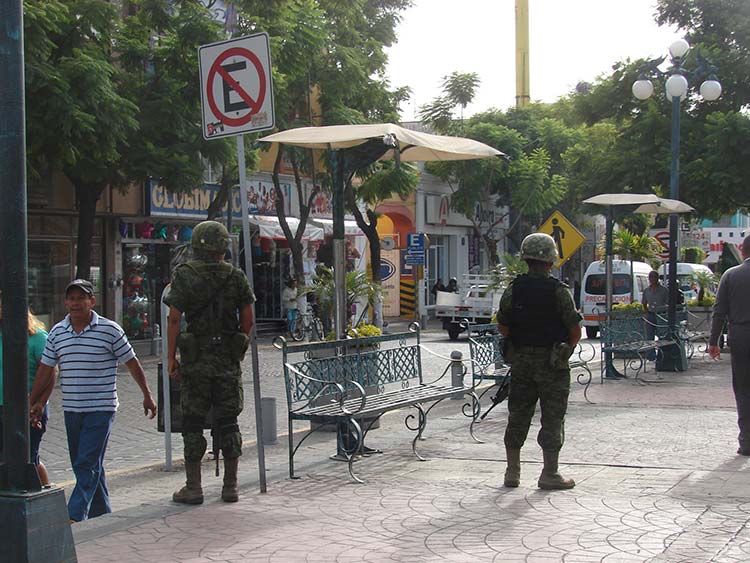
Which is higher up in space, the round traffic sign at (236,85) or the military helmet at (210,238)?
the round traffic sign at (236,85)

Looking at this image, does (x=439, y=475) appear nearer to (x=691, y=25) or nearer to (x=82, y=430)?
(x=82, y=430)

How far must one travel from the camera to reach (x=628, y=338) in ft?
53.9

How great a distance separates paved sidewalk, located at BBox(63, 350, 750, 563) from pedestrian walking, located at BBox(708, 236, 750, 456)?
0.31 meters

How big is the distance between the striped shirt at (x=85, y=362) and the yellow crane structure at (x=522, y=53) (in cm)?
5597

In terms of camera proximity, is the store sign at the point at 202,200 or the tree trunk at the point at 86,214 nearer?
the tree trunk at the point at 86,214

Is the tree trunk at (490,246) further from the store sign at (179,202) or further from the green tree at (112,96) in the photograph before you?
the green tree at (112,96)

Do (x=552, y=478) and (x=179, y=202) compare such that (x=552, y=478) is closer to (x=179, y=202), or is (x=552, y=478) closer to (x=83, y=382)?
(x=83, y=382)

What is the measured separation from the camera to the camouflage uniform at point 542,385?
297 inches

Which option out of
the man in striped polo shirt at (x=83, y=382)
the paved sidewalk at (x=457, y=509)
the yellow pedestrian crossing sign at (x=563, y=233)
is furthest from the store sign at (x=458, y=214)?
the man in striped polo shirt at (x=83, y=382)

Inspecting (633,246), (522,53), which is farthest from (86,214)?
(522,53)

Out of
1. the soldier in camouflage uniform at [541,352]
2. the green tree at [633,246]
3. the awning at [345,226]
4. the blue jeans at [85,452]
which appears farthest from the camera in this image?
the awning at [345,226]

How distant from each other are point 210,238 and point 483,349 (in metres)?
6.06

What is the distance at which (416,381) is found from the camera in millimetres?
11469

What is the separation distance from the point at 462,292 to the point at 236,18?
10.1 metres
